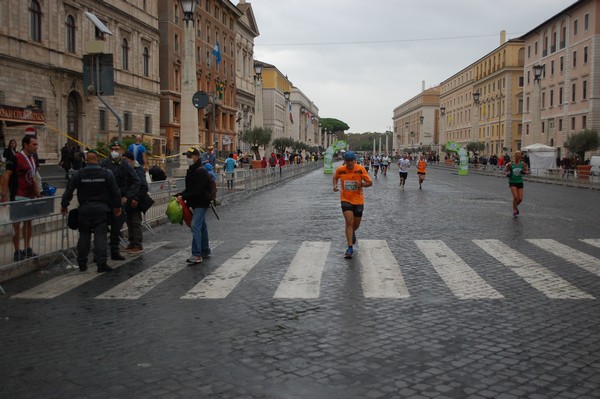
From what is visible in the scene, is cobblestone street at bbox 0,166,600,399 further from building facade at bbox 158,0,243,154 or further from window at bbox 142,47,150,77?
window at bbox 142,47,150,77

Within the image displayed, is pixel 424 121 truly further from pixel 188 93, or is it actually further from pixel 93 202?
pixel 93 202

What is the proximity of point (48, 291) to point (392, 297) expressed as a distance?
434cm

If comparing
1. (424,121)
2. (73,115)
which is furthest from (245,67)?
(424,121)

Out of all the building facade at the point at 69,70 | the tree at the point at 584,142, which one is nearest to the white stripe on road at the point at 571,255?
the building facade at the point at 69,70

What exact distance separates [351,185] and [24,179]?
523 cm

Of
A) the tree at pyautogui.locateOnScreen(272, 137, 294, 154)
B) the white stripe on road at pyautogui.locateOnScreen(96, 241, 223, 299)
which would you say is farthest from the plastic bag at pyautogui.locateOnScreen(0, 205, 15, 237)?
the tree at pyautogui.locateOnScreen(272, 137, 294, 154)

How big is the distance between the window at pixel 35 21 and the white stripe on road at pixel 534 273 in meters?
27.0

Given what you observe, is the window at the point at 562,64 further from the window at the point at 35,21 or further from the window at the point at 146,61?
the window at the point at 35,21

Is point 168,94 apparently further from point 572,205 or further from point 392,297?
point 392,297

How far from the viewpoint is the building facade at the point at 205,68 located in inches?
2061

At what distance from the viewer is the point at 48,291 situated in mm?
7566

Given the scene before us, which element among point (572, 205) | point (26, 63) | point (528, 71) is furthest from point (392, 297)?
point (528, 71)

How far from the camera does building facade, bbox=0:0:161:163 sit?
27.8 meters

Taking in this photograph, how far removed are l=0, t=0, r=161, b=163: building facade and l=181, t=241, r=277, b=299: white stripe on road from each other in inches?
471
